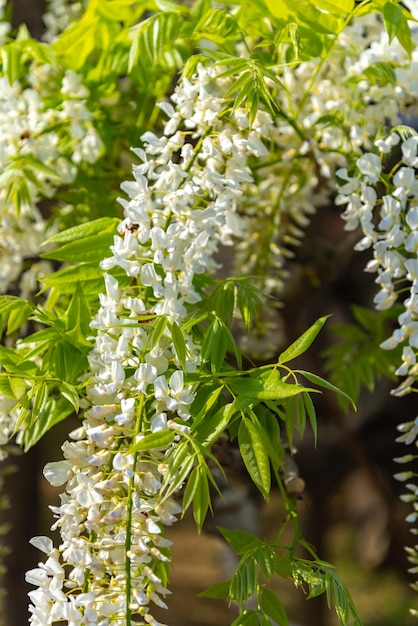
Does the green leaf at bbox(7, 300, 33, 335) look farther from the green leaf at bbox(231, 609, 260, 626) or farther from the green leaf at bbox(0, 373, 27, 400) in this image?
the green leaf at bbox(231, 609, 260, 626)

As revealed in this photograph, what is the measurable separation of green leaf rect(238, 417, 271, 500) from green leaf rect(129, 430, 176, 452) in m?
0.08

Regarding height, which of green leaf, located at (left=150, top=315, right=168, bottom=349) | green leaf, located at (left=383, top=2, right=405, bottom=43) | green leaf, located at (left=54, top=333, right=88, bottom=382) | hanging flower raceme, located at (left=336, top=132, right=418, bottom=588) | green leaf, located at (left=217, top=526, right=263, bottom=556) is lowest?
green leaf, located at (left=217, top=526, right=263, bottom=556)

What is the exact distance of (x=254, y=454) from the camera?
752mm

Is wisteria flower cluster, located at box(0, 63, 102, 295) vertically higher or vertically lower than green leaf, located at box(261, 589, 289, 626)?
higher

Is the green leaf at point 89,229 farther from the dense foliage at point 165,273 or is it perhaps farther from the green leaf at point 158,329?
the green leaf at point 158,329

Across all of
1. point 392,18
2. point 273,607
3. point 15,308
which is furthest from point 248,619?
point 392,18

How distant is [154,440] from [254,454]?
0.11 m

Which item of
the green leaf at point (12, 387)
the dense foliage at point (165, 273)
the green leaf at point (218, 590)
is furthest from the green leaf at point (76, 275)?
the green leaf at point (218, 590)

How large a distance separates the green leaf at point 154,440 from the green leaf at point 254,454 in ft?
0.26

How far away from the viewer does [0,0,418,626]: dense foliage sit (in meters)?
0.75

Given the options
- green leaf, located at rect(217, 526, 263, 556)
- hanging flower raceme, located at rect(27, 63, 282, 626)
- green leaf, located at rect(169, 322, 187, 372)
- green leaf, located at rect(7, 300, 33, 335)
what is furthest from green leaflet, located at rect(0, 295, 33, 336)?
green leaf, located at rect(217, 526, 263, 556)

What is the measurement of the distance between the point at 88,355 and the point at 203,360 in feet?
0.50

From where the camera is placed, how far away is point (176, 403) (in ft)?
2.47

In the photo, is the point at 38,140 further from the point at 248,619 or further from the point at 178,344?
the point at 248,619
